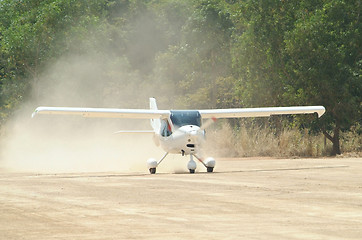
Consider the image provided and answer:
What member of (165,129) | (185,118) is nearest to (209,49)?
(165,129)

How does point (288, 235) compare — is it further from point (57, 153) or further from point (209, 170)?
point (57, 153)

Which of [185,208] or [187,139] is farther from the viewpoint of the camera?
[187,139]

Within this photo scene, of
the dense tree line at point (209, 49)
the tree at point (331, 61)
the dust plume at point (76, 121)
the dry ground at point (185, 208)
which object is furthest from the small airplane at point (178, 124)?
the dust plume at point (76, 121)

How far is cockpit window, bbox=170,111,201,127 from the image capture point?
2239 cm

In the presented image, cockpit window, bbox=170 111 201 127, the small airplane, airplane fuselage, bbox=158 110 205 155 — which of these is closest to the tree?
the small airplane

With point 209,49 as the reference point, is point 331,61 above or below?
below

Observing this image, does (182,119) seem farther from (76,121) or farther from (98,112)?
(76,121)

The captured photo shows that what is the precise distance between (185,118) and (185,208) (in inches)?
413

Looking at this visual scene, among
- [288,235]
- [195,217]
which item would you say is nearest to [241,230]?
[288,235]

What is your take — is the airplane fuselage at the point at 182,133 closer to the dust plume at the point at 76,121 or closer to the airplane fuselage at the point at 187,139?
the airplane fuselage at the point at 187,139

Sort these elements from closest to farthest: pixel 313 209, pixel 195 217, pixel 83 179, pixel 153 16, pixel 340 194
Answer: pixel 195 217 < pixel 313 209 < pixel 340 194 < pixel 83 179 < pixel 153 16

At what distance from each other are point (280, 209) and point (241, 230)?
8.02 feet

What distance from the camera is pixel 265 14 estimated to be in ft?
112

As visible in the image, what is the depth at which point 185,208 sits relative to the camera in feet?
39.8
